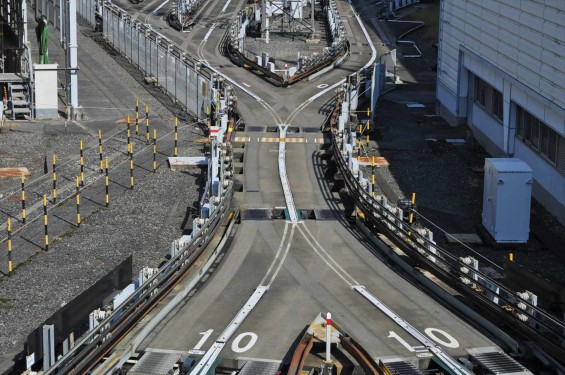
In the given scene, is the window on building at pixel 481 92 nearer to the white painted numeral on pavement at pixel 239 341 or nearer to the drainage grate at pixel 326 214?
the drainage grate at pixel 326 214

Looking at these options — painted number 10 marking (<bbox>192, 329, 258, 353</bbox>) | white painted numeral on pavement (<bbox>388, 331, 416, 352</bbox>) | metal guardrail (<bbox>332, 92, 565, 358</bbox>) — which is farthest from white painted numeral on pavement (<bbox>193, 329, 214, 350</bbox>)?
metal guardrail (<bbox>332, 92, 565, 358</bbox>)

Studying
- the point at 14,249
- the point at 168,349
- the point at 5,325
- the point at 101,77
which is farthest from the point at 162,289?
the point at 101,77

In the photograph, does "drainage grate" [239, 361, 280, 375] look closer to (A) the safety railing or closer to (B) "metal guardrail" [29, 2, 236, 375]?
(B) "metal guardrail" [29, 2, 236, 375]

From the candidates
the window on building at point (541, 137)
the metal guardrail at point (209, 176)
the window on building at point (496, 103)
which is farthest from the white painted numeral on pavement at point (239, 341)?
the window on building at point (496, 103)

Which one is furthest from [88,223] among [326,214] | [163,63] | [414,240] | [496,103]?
[163,63]

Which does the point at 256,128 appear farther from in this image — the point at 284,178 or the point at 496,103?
the point at 496,103

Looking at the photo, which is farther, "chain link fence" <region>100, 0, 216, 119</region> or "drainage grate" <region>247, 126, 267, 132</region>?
"chain link fence" <region>100, 0, 216, 119</region>
